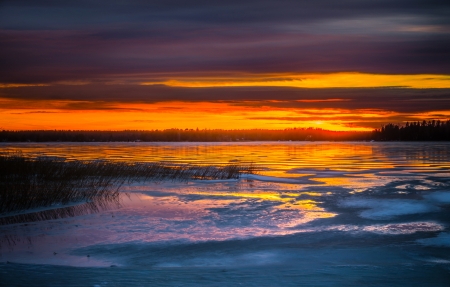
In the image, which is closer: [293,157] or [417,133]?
[293,157]

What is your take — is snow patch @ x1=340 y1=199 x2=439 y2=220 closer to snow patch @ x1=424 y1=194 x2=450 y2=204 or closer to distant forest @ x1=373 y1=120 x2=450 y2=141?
snow patch @ x1=424 y1=194 x2=450 y2=204

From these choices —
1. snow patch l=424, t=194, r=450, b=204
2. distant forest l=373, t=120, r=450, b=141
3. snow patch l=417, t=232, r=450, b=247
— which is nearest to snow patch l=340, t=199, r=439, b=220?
snow patch l=424, t=194, r=450, b=204

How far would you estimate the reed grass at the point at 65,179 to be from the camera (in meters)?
14.4

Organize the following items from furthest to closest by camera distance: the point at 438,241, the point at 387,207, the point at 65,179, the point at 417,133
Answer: the point at 417,133 → the point at 65,179 → the point at 387,207 → the point at 438,241

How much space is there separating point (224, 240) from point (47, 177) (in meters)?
12.1

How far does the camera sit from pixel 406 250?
915 centimetres

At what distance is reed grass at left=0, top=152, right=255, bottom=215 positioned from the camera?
1439 cm

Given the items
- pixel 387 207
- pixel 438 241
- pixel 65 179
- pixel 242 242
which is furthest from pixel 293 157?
pixel 242 242

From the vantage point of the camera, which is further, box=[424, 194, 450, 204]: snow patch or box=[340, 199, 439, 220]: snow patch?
box=[424, 194, 450, 204]: snow patch

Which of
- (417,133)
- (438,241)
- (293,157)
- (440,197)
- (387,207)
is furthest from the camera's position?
(417,133)

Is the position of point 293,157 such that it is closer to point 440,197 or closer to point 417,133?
point 440,197

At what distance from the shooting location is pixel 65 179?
19953 millimetres

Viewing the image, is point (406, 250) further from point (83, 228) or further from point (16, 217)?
point (16, 217)

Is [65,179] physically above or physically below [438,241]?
above
